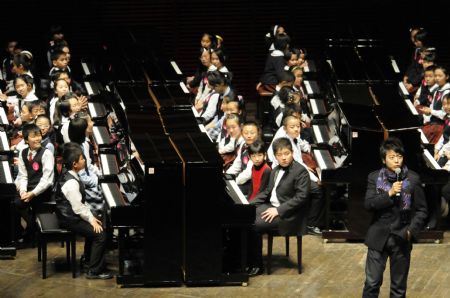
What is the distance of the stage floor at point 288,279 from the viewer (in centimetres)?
1041

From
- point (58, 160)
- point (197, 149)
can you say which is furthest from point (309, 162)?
point (58, 160)

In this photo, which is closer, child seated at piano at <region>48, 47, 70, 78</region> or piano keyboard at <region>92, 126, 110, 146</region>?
piano keyboard at <region>92, 126, 110, 146</region>

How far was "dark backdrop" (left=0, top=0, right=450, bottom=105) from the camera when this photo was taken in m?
17.0

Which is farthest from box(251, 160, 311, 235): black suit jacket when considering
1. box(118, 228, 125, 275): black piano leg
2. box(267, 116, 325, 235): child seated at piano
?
box(118, 228, 125, 275): black piano leg

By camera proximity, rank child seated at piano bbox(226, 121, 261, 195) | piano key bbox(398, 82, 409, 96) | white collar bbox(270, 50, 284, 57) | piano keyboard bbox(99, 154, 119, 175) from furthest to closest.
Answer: white collar bbox(270, 50, 284, 57), piano key bbox(398, 82, 409, 96), child seated at piano bbox(226, 121, 261, 195), piano keyboard bbox(99, 154, 119, 175)

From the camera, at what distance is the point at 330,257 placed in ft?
37.7

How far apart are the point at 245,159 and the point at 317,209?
0.99 metres

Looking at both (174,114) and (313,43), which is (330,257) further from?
(313,43)

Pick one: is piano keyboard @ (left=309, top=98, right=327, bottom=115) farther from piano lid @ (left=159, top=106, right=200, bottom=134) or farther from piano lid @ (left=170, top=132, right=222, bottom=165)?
piano lid @ (left=170, top=132, right=222, bottom=165)

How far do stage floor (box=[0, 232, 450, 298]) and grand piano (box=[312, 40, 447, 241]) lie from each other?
416 mm

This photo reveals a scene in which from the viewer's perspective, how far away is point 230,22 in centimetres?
1739

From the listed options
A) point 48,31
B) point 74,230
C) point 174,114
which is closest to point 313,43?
point 48,31

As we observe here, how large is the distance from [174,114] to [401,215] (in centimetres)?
304

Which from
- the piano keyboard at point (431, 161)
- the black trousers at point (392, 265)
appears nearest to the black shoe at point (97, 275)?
the black trousers at point (392, 265)
